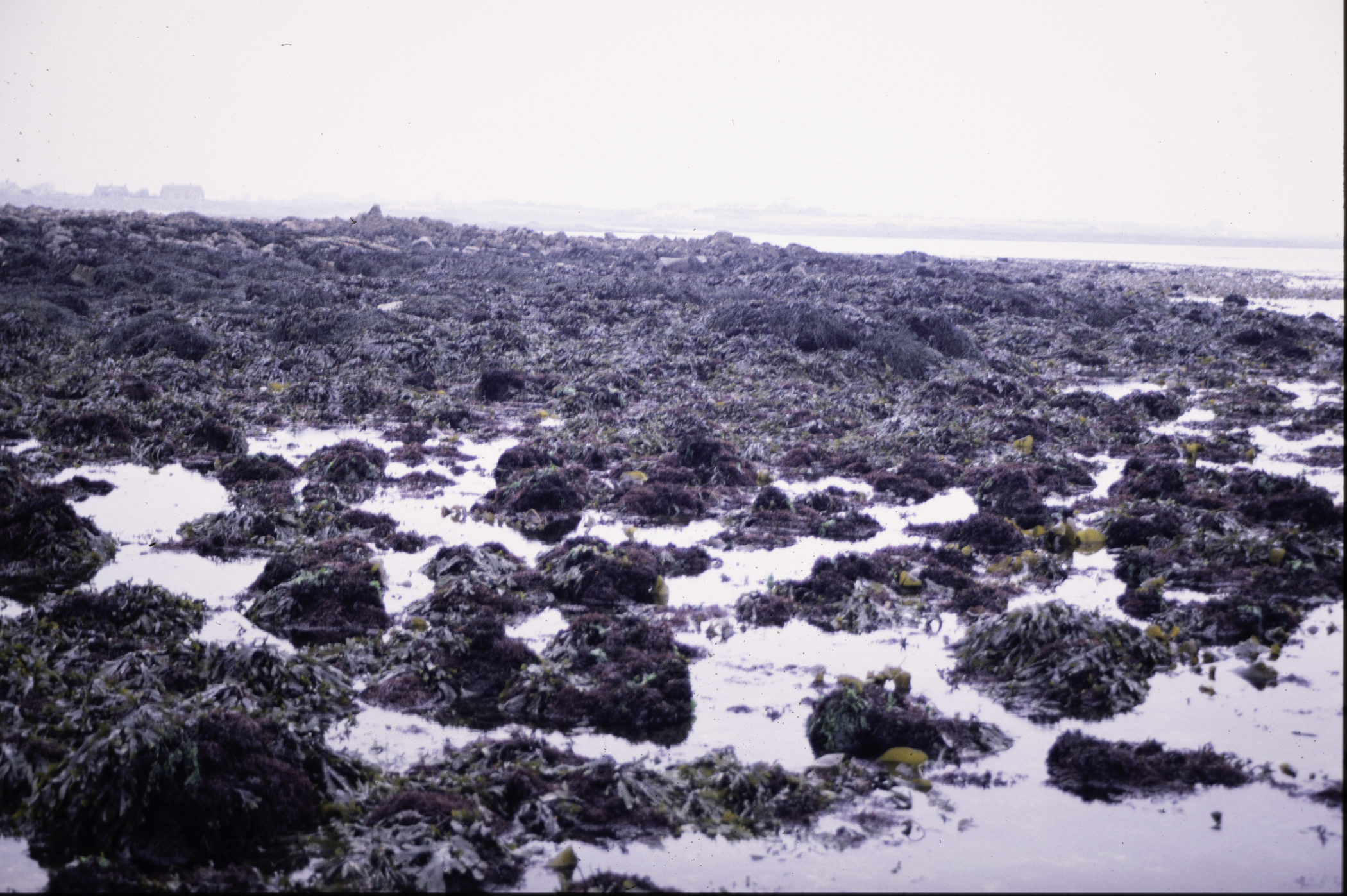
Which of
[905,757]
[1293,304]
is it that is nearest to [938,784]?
[905,757]

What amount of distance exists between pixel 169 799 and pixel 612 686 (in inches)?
99.0

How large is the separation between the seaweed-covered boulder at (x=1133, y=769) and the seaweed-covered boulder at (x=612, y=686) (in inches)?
84.6

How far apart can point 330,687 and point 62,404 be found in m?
10.6

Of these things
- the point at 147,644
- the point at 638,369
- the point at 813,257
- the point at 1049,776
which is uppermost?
the point at 813,257

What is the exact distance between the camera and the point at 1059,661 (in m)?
5.82

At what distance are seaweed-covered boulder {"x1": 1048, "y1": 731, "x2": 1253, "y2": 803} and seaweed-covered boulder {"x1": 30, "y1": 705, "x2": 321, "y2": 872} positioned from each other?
3.96 metres

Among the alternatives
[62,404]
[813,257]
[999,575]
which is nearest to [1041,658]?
[999,575]

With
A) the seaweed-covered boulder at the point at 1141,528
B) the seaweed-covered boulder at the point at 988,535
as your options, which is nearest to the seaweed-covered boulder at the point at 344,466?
the seaweed-covered boulder at the point at 988,535

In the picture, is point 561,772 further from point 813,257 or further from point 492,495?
point 813,257

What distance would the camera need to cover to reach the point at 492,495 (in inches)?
392

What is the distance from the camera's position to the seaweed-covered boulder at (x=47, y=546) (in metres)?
7.13

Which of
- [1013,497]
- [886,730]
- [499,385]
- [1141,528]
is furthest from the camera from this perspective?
[499,385]

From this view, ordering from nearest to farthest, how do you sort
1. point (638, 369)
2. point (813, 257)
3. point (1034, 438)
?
point (1034, 438)
point (638, 369)
point (813, 257)

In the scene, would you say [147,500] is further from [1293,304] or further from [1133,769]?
[1293,304]
